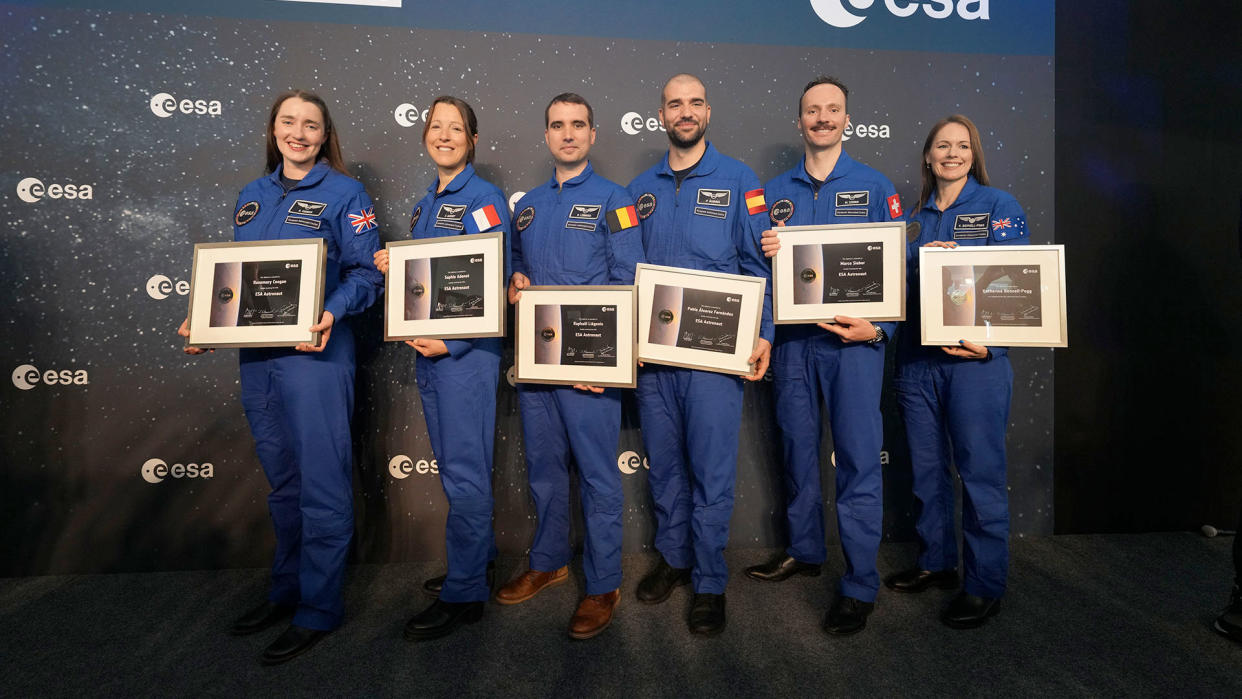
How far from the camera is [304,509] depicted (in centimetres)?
→ 207

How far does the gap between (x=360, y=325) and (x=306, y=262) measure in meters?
0.76

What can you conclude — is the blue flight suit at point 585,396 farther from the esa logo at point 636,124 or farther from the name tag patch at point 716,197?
the esa logo at point 636,124

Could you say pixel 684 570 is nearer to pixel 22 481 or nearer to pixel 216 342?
pixel 216 342

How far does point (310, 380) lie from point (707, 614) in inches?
63.4

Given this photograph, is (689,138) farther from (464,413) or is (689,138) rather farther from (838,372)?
(464,413)

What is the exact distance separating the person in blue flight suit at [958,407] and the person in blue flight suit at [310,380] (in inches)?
84.8

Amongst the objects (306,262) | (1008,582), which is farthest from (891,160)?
(306,262)

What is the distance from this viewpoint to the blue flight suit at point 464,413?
2.14 m

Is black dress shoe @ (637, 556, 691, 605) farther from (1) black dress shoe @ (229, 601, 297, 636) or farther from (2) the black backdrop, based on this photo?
(2) the black backdrop

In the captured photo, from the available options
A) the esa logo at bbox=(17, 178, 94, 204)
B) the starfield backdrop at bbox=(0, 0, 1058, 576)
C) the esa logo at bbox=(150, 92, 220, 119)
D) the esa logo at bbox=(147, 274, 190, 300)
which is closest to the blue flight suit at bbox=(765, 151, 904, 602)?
the starfield backdrop at bbox=(0, 0, 1058, 576)

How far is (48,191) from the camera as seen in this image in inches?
104

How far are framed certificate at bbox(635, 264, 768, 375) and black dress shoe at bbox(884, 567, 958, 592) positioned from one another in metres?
1.18

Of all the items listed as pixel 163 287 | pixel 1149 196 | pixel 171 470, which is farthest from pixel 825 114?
pixel 171 470

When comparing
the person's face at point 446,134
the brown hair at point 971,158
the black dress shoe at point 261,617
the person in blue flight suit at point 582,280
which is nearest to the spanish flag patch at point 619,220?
the person in blue flight suit at point 582,280
